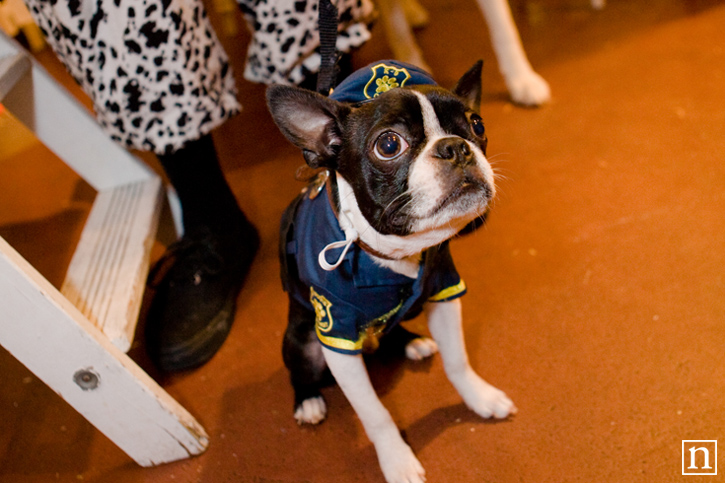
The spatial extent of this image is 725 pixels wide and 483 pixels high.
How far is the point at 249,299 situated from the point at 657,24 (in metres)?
2.06

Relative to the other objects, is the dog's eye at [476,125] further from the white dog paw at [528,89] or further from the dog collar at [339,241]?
the white dog paw at [528,89]

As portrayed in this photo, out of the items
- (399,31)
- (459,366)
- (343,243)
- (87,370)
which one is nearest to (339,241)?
(343,243)

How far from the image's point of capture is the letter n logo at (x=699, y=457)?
0.89 metres

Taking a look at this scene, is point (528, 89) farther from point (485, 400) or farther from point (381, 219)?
point (381, 219)

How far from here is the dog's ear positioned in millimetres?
846

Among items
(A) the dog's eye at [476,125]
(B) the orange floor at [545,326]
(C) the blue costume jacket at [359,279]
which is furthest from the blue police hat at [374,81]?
(B) the orange floor at [545,326]

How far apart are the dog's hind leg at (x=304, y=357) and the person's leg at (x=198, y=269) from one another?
32 cm

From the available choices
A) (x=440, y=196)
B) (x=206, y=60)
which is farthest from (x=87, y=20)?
(x=440, y=196)

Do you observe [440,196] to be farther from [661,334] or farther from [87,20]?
[87,20]

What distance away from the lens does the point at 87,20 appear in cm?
108

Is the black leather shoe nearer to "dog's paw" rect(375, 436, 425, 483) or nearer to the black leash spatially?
"dog's paw" rect(375, 436, 425, 483)

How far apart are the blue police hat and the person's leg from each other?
64 cm

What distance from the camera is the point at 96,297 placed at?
1.12m

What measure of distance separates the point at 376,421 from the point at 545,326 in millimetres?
483
